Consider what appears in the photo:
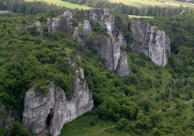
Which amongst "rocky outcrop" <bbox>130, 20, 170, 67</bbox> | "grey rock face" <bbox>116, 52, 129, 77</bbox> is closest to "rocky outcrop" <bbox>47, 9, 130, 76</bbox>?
"grey rock face" <bbox>116, 52, 129, 77</bbox>

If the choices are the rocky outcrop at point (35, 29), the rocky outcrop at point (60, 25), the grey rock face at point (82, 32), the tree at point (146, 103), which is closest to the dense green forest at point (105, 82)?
the tree at point (146, 103)

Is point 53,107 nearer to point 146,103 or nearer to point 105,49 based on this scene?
point 146,103

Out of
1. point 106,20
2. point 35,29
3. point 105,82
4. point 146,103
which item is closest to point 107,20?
point 106,20

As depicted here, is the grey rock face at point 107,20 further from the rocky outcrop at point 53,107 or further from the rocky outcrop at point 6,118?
the rocky outcrop at point 6,118

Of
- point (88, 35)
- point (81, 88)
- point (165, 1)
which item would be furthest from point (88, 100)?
point (165, 1)

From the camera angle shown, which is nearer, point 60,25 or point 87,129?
point 87,129

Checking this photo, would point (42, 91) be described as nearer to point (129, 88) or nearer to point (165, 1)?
point (129, 88)
